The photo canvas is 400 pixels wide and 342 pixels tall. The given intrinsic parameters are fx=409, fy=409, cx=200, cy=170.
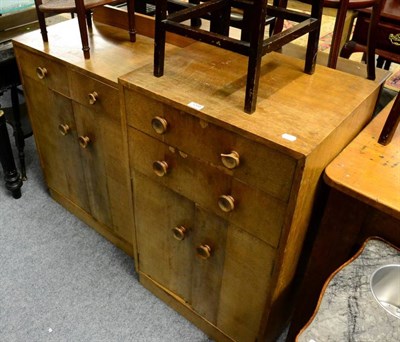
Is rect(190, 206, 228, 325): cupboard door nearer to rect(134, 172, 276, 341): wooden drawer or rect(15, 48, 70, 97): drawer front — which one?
rect(134, 172, 276, 341): wooden drawer

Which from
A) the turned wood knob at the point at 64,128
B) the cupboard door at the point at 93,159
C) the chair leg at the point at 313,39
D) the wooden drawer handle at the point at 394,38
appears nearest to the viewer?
the chair leg at the point at 313,39

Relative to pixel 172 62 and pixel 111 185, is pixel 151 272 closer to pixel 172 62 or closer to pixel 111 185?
pixel 111 185

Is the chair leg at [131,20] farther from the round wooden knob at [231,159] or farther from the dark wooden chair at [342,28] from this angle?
the round wooden knob at [231,159]

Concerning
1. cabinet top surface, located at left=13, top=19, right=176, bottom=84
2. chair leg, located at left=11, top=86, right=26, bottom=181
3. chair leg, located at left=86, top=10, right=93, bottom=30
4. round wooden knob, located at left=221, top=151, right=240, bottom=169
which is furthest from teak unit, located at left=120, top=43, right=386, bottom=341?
chair leg, located at left=11, top=86, right=26, bottom=181

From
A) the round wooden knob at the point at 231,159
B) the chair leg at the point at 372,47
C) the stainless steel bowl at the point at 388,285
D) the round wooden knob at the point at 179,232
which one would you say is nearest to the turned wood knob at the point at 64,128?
the round wooden knob at the point at 179,232

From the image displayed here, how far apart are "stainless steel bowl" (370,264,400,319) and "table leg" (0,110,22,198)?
1487 millimetres

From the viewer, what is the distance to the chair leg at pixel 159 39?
40.3 inches

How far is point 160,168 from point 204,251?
0.87ft

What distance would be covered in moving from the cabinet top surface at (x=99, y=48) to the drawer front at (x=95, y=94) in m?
0.03

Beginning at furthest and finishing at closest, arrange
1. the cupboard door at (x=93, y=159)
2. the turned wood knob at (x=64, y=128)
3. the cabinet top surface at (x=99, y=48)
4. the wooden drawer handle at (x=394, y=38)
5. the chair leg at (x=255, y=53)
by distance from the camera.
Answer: the wooden drawer handle at (x=394, y=38) < the turned wood knob at (x=64, y=128) < the cupboard door at (x=93, y=159) < the cabinet top surface at (x=99, y=48) < the chair leg at (x=255, y=53)

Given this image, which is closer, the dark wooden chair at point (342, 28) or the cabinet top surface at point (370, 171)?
the cabinet top surface at point (370, 171)

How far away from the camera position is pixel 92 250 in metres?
1.71

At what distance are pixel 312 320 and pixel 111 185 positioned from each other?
3.09 ft

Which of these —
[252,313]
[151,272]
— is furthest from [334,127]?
[151,272]
